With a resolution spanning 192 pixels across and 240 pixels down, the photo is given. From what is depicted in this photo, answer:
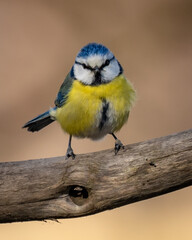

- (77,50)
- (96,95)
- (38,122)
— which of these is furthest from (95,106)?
(77,50)

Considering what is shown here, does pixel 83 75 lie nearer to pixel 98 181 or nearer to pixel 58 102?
pixel 58 102

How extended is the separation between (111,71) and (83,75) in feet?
0.46

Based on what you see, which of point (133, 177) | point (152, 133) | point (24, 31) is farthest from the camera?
point (24, 31)

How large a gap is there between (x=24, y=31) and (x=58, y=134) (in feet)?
2.75

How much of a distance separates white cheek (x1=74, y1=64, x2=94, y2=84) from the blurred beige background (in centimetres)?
116

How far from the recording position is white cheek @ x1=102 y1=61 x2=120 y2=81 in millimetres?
2947

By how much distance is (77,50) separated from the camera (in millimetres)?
4305

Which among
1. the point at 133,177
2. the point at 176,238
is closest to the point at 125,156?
the point at 133,177

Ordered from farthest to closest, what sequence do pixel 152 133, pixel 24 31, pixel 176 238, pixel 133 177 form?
1. pixel 24 31
2. pixel 152 133
3. pixel 176 238
4. pixel 133 177

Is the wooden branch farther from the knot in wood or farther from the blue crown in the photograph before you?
the blue crown

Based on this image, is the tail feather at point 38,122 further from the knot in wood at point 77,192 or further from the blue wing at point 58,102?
the knot in wood at point 77,192

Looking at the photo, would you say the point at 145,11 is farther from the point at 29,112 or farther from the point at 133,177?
the point at 133,177

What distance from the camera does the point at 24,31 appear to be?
4.44 m

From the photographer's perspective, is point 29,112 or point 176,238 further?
point 29,112
